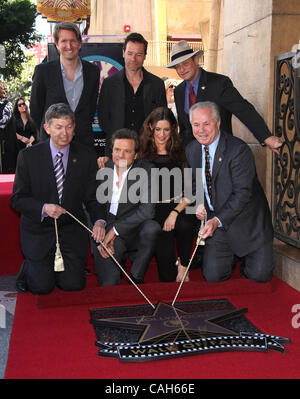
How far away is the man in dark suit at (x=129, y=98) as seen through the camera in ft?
13.5

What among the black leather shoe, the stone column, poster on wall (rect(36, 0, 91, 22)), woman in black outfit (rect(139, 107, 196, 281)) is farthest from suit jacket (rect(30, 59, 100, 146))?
the stone column

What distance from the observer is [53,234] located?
361cm

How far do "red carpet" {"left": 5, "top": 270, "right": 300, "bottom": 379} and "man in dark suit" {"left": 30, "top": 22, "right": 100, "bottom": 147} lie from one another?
4.33 ft

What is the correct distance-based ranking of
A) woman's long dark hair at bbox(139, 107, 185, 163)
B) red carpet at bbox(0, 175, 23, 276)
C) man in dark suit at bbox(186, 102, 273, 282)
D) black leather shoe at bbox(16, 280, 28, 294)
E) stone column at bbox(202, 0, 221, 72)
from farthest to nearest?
stone column at bbox(202, 0, 221, 72) < red carpet at bbox(0, 175, 23, 276) < woman's long dark hair at bbox(139, 107, 185, 163) < black leather shoe at bbox(16, 280, 28, 294) < man in dark suit at bbox(186, 102, 273, 282)

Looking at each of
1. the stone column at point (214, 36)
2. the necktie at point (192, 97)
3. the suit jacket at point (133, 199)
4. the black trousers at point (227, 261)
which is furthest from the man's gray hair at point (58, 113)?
the stone column at point (214, 36)

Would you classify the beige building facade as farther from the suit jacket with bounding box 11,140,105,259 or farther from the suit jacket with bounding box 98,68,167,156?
the suit jacket with bounding box 11,140,105,259

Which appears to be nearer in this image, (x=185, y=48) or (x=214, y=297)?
(x=214, y=297)

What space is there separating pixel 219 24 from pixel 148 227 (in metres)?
6.14

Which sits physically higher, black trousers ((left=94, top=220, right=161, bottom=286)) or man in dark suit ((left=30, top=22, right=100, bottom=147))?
man in dark suit ((left=30, top=22, right=100, bottom=147))

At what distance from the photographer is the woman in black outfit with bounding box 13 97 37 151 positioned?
8203 mm

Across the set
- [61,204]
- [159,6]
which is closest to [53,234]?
[61,204]

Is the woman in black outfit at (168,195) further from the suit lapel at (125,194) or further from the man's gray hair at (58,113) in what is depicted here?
the man's gray hair at (58,113)

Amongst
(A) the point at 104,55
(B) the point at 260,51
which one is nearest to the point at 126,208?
(B) the point at 260,51

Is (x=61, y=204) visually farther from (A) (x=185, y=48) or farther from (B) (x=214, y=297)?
(A) (x=185, y=48)
